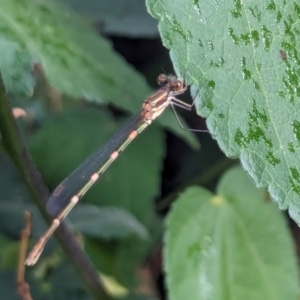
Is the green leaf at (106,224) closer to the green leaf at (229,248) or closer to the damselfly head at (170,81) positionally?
the green leaf at (229,248)

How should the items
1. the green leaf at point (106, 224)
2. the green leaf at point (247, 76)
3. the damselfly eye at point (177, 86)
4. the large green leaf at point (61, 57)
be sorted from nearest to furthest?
1. the green leaf at point (247, 76)
2. the large green leaf at point (61, 57)
3. the damselfly eye at point (177, 86)
4. the green leaf at point (106, 224)

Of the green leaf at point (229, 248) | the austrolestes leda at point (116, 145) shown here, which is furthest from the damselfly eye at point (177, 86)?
the green leaf at point (229, 248)

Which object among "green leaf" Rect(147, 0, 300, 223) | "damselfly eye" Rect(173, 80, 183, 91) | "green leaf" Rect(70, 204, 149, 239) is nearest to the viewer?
"green leaf" Rect(147, 0, 300, 223)

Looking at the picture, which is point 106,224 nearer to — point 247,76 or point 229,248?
point 229,248

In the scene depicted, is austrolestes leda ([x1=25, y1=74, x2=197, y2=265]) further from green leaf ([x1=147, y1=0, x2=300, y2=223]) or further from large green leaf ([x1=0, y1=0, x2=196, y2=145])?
green leaf ([x1=147, y1=0, x2=300, y2=223])

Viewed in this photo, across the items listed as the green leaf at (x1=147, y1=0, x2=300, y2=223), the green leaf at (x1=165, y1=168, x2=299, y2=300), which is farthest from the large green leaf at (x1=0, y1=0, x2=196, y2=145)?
the green leaf at (x1=147, y1=0, x2=300, y2=223)

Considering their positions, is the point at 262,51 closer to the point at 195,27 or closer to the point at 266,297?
the point at 195,27
